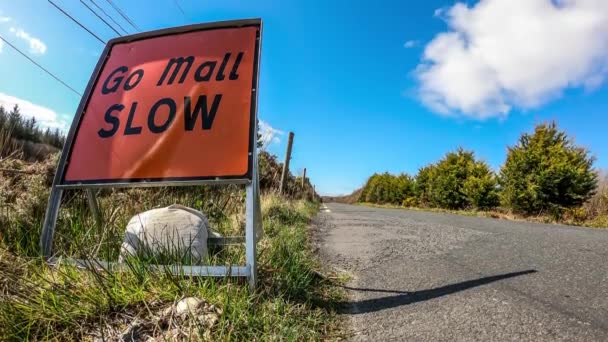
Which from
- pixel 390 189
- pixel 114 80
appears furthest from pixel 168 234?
pixel 390 189

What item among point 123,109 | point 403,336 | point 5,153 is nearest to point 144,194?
point 5,153

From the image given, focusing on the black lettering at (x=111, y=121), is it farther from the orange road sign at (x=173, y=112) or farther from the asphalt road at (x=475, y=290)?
the asphalt road at (x=475, y=290)

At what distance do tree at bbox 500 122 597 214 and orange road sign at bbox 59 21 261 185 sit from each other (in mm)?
13276

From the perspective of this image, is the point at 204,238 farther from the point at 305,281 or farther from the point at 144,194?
the point at 144,194

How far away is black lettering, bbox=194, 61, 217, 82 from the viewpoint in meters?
2.38

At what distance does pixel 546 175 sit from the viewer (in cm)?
1223

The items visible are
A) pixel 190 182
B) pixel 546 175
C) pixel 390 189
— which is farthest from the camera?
pixel 390 189

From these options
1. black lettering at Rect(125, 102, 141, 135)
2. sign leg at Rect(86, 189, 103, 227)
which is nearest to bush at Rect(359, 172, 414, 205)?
sign leg at Rect(86, 189, 103, 227)

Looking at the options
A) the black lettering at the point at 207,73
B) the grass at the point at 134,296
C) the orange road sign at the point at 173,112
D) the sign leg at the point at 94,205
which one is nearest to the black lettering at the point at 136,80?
the orange road sign at the point at 173,112

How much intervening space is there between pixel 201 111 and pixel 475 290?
2.18 m

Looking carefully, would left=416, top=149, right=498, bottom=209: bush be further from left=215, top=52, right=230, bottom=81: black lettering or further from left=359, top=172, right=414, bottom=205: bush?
left=215, top=52, right=230, bottom=81: black lettering

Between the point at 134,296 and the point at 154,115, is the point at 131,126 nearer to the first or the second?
the point at 154,115

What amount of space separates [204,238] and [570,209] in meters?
→ 13.3

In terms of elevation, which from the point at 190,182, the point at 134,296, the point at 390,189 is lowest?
the point at 134,296
